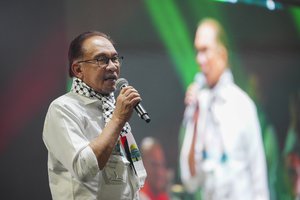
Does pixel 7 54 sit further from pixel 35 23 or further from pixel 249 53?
pixel 249 53

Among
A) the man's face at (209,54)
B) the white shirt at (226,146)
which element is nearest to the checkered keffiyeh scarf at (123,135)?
the white shirt at (226,146)

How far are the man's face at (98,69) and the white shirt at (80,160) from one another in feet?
0.23

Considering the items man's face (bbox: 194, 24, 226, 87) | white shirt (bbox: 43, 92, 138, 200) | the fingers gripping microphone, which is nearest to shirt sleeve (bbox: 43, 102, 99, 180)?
white shirt (bbox: 43, 92, 138, 200)

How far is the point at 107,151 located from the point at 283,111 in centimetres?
279

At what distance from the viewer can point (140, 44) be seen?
3467mm

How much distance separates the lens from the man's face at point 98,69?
202 cm

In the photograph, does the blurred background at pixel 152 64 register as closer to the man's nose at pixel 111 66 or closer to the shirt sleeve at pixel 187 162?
the shirt sleeve at pixel 187 162

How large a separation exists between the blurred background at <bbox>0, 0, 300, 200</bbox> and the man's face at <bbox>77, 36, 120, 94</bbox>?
1.01 m

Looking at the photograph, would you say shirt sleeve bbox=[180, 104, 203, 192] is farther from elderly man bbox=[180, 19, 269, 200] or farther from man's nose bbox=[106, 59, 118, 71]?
man's nose bbox=[106, 59, 118, 71]

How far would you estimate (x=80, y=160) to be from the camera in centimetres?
178

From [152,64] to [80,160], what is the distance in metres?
1.81

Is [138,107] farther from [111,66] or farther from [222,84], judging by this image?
[222,84]

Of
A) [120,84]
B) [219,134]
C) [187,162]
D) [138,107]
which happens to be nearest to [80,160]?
[138,107]

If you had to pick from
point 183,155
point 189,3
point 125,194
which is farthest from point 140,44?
point 125,194
